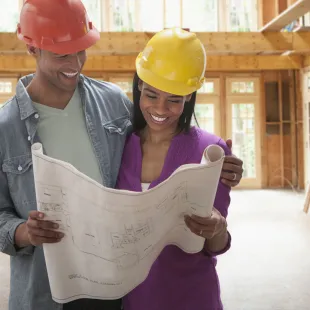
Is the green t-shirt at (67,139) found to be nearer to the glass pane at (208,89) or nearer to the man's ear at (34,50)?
the man's ear at (34,50)

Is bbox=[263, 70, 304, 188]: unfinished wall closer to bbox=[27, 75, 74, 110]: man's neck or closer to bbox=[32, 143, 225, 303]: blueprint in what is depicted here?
bbox=[27, 75, 74, 110]: man's neck

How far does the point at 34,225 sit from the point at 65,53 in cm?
57

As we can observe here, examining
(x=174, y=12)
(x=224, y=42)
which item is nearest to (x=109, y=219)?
(x=224, y=42)

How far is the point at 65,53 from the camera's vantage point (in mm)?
1384

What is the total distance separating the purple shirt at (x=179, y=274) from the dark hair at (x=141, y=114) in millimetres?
99

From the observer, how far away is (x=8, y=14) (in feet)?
34.2

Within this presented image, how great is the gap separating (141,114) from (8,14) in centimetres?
1002

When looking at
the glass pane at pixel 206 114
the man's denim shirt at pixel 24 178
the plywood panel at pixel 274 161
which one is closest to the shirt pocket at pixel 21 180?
the man's denim shirt at pixel 24 178

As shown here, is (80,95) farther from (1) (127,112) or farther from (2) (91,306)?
(2) (91,306)

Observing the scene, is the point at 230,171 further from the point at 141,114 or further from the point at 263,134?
the point at 263,134

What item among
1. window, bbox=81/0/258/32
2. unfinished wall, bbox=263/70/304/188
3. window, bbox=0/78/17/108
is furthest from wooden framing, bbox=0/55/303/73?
window, bbox=81/0/258/32

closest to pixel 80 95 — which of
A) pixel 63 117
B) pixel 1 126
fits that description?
pixel 63 117

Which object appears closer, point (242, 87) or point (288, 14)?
point (288, 14)

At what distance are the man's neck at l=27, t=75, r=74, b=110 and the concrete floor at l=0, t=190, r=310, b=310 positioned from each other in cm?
294
